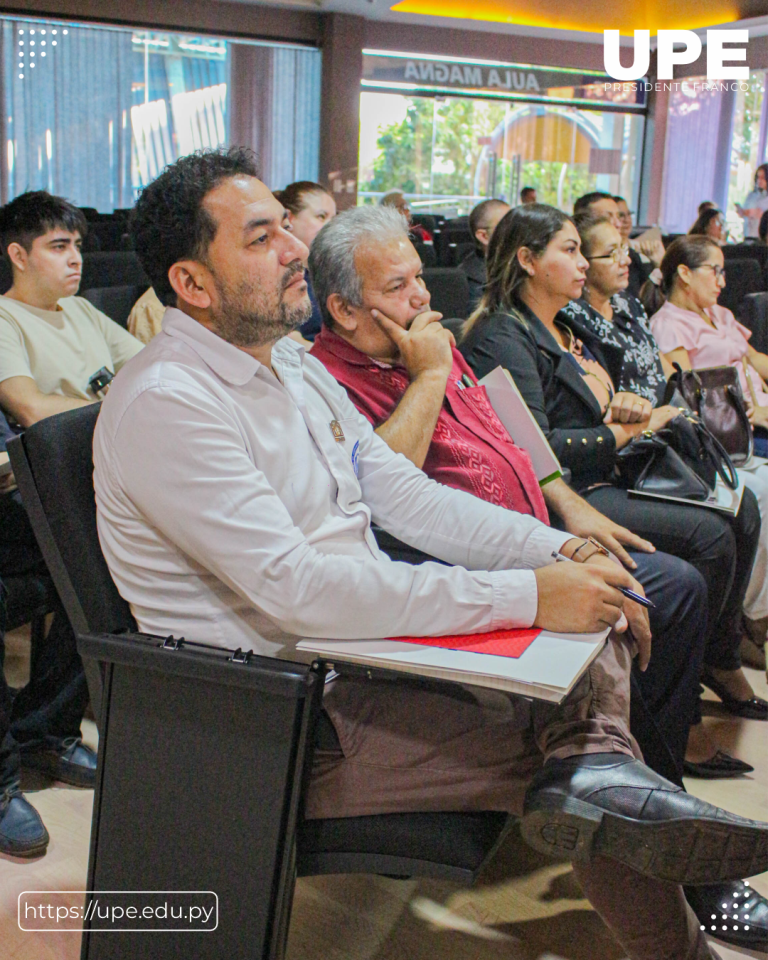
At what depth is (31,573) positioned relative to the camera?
2021 millimetres

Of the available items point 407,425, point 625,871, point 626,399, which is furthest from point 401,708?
point 626,399

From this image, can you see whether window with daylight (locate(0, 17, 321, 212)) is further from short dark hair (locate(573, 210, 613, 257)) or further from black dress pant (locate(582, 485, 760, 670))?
black dress pant (locate(582, 485, 760, 670))

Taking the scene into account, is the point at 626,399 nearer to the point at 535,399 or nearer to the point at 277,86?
the point at 535,399

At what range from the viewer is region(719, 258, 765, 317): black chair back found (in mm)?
4766

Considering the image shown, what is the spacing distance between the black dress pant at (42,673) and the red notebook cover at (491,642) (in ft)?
3.55

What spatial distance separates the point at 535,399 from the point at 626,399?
32 centimetres

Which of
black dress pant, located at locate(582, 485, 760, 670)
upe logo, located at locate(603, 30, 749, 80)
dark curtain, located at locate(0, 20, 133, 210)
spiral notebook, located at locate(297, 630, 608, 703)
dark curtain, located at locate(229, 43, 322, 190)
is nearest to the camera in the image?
spiral notebook, located at locate(297, 630, 608, 703)

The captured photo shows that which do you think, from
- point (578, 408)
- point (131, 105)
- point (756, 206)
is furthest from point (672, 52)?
point (578, 408)

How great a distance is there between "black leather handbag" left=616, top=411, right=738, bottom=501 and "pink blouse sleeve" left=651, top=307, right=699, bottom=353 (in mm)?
1015

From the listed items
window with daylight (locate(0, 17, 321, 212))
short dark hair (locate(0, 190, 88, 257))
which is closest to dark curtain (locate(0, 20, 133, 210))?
window with daylight (locate(0, 17, 321, 212))

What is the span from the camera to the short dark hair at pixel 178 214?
4.36ft

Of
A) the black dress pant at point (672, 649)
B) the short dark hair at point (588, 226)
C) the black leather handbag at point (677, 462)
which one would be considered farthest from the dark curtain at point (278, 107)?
the black dress pant at point (672, 649)

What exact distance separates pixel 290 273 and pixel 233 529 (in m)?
0.43

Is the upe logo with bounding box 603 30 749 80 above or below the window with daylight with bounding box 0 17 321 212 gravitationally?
above
